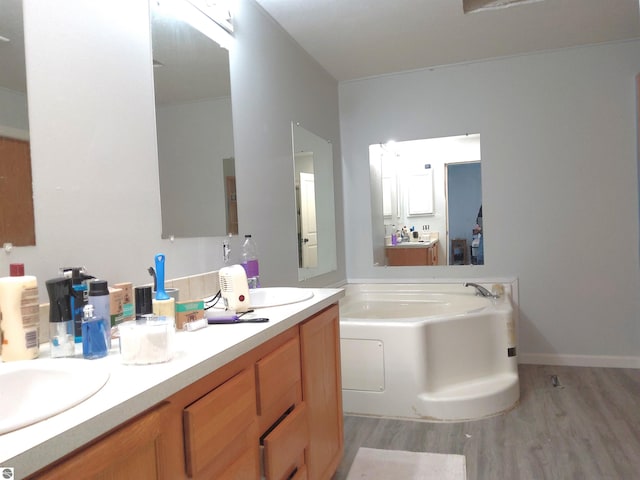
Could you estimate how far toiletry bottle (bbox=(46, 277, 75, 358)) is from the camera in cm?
104

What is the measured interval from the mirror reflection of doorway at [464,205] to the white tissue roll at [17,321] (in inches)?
124

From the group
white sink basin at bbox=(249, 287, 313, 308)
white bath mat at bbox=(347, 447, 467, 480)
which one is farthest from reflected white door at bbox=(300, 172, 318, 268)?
white bath mat at bbox=(347, 447, 467, 480)

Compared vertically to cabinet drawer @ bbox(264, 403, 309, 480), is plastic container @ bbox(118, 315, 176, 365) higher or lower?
higher

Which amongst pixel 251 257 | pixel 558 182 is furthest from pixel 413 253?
pixel 251 257

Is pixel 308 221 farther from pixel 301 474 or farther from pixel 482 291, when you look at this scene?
pixel 301 474

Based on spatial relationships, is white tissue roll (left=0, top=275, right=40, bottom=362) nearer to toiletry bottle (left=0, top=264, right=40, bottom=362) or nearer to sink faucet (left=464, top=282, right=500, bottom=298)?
toiletry bottle (left=0, top=264, right=40, bottom=362)

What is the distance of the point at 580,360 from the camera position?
11.3 feet

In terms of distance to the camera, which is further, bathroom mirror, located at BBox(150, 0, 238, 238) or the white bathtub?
the white bathtub

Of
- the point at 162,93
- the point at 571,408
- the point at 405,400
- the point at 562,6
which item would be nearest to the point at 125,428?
the point at 162,93

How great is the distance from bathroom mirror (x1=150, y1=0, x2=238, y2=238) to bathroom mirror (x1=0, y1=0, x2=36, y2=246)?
527mm

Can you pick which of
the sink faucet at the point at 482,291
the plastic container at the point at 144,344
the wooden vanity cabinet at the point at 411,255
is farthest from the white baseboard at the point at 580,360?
the plastic container at the point at 144,344

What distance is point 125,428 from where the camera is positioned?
77 cm

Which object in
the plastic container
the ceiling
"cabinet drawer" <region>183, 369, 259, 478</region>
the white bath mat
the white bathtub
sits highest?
the ceiling

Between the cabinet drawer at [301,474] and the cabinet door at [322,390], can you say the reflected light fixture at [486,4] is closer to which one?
the cabinet door at [322,390]
